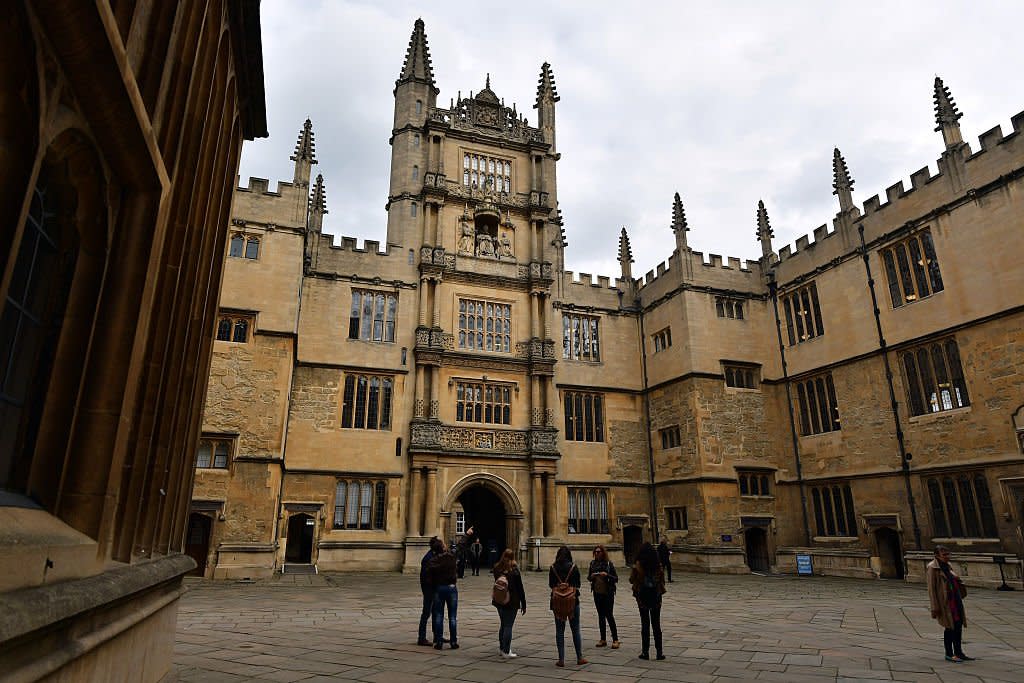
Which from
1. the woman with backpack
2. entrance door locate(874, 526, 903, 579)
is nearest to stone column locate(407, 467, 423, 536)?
the woman with backpack

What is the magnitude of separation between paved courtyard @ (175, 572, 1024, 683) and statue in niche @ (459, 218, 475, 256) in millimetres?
15205

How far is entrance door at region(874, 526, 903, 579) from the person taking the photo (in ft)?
66.6

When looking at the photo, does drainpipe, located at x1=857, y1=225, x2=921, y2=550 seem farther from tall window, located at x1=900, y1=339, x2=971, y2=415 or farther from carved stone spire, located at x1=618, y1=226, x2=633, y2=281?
carved stone spire, located at x1=618, y1=226, x2=633, y2=281

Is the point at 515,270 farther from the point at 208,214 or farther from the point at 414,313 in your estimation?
the point at 208,214

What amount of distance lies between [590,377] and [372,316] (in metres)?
10.1

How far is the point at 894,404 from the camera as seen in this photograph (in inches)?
815

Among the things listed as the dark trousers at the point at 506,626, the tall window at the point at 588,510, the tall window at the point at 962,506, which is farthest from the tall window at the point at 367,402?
the tall window at the point at 962,506

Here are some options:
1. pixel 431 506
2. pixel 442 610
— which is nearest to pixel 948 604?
pixel 442 610

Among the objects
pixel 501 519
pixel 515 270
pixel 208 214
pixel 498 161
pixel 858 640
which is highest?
pixel 498 161

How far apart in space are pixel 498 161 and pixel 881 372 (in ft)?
60.9

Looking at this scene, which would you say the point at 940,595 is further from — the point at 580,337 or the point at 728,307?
the point at 580,337

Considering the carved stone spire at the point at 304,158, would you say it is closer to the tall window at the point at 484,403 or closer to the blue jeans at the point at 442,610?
the tall window at the point at 484,403

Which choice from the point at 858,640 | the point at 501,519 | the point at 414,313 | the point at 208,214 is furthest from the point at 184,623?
the point at 501,519

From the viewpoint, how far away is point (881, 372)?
21312 millimetres
